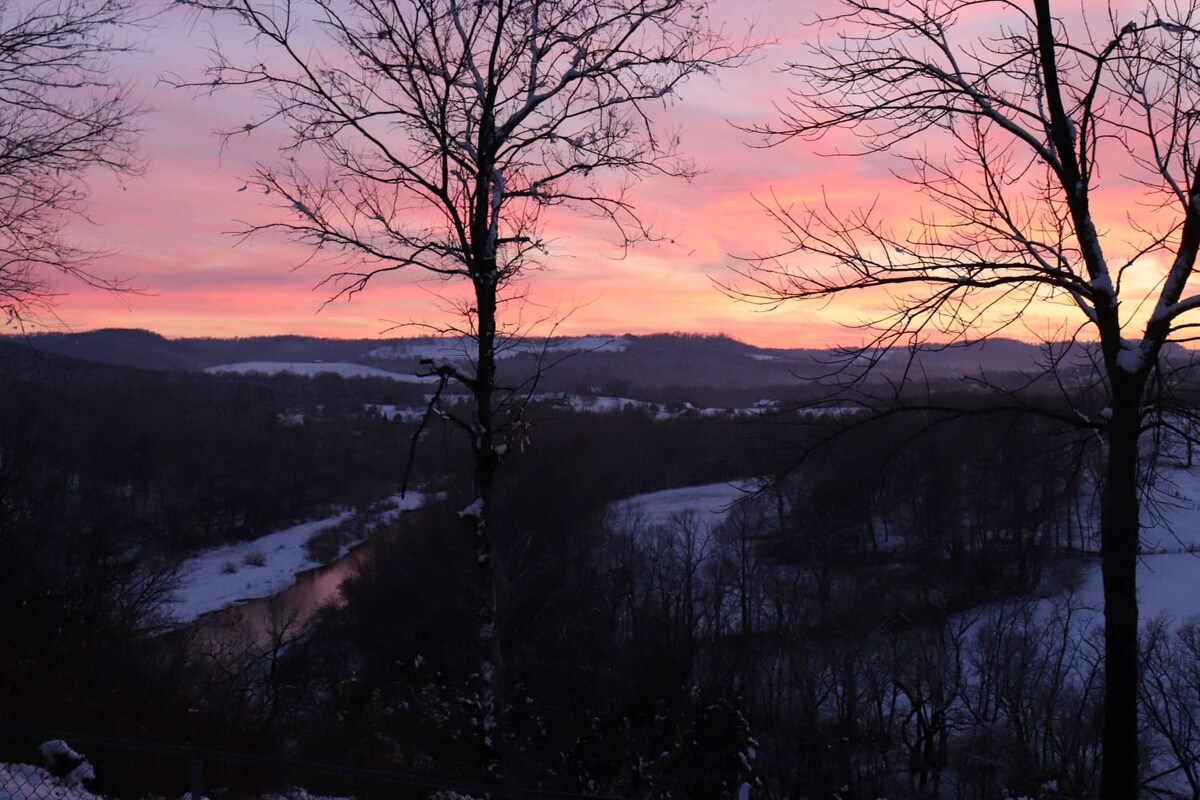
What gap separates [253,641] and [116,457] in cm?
4003

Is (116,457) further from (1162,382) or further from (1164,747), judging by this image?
(1162,382)

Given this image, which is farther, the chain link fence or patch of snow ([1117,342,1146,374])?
the chain link fence

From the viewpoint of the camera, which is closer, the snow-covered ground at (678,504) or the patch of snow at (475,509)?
the patch of snow at (475,509)

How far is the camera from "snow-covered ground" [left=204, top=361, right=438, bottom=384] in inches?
5458

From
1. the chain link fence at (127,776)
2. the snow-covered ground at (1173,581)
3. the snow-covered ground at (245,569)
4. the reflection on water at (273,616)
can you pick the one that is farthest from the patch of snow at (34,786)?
the snow-covered ground at (245,569)

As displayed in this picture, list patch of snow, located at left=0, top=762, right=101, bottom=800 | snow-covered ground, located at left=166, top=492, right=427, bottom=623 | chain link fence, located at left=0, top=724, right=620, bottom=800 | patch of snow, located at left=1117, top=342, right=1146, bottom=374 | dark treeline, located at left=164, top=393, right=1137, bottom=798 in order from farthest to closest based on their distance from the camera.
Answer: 1. snow-covered ground, located at left=166, top=492, right=427, bottom=623
2. dark treeline, located at left=164, top=393, right=1137, bottom=798
3. chain link fence, located at left=0, top=724, right=620, bottom=800
4. patch of snow, located at left=0, top=762, right=101, bottom=800
5. patch of snow, located at left=1117, top=342, right=1146, bottom=374

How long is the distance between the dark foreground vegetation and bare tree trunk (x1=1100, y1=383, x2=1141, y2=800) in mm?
467

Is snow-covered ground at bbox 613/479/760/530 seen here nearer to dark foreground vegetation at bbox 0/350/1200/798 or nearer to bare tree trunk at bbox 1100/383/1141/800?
dark foreground vegetation at bbox 0/350/1200/798

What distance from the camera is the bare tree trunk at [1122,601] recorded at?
15.7ft

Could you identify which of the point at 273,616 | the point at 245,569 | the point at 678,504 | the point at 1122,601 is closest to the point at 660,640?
the point at 273,616

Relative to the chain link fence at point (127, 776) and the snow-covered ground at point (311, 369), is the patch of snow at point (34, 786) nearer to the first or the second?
the chain link fence at point (127, 776)

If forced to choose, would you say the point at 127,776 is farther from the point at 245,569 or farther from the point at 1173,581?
the point at 245,569

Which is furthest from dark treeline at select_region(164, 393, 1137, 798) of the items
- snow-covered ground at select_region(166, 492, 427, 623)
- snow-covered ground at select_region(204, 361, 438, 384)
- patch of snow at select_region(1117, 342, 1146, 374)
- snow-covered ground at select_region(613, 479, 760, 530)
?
snow-covered ground at select_region(204, 361, 438, 384)

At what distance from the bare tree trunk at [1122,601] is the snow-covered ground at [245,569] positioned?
36622mm
